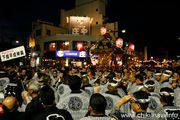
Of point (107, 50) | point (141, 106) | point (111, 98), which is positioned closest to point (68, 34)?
point (107, 50)

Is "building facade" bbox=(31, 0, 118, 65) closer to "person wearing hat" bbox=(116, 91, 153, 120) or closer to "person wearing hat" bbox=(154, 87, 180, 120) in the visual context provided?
"person wearing hat" bbox=(154, 87, 180, 120)

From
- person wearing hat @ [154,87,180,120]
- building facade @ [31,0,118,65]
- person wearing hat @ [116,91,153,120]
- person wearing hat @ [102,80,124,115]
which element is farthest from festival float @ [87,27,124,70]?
person wearing hat @ [116,91,153,120]

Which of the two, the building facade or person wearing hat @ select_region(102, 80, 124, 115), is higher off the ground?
the building facade

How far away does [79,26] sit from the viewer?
35.0 metres

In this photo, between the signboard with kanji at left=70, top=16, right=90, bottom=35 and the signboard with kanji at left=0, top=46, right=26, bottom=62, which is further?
the signboard with kanji at left=70, top=16, right=90, bottom=35

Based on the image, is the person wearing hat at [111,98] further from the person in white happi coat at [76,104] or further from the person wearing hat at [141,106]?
the person wearing hat at [141,106]

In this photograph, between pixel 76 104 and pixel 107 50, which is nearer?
pixel 76 104

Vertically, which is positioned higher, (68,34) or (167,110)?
(68,34)

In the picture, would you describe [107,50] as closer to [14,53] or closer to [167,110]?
[14,53]

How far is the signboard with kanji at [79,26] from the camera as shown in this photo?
34594mm

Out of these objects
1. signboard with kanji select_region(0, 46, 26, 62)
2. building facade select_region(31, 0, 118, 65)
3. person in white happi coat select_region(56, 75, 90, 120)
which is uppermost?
building facade select_region(31, 0, 118, 65)

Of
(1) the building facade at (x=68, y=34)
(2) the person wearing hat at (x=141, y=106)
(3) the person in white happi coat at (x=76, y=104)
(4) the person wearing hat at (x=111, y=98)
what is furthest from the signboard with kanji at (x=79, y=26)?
(2) the person wearing hat at (x=141, y=106)

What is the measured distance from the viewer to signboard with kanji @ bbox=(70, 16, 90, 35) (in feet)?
113

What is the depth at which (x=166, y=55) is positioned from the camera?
65500 millimetres
